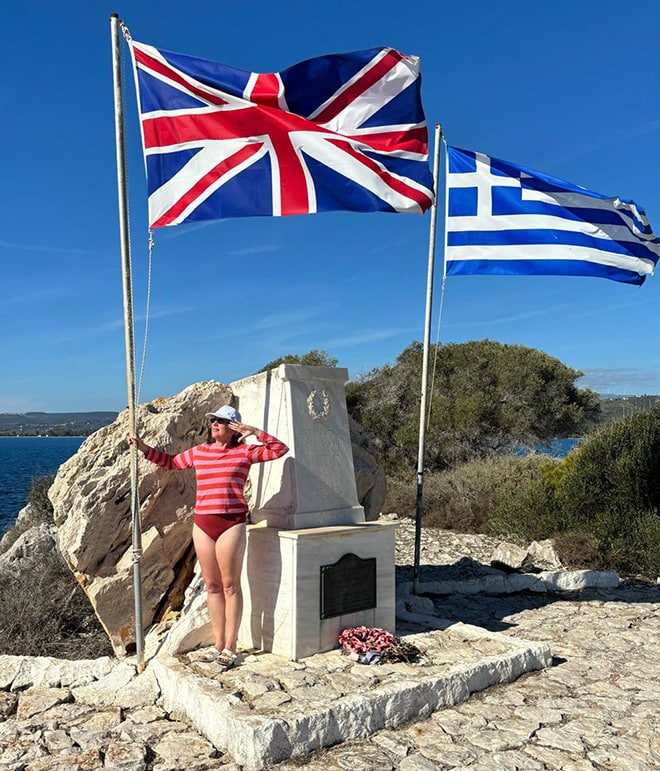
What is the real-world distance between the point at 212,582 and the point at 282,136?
3816 mm

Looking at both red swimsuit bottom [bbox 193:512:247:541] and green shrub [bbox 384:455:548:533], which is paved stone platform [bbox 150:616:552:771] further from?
green shrub [bbox 384:455:548:533]

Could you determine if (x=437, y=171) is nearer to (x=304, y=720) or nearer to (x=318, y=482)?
(x=318, y=482)

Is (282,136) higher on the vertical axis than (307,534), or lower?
higher

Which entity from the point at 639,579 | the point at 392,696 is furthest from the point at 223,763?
the point at 639,579

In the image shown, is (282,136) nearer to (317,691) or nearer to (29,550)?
(317,691)

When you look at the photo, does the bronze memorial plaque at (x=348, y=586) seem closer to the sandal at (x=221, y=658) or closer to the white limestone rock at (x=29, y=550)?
the sandal at (x=221, y=658)

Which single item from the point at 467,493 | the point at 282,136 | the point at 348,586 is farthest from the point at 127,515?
the point at 467,493

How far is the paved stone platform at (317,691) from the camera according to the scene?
4.18m

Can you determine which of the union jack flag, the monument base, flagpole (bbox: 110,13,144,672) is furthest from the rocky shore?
the union jack flag

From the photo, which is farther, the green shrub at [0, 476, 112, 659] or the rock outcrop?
the green shrub at [0, 476, 112, 659]

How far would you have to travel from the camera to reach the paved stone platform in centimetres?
418

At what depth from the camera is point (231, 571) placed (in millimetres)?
5367

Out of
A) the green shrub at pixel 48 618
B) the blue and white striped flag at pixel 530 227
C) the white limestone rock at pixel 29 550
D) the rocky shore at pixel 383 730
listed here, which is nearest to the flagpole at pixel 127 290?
the rocky shore at pixel 383 730

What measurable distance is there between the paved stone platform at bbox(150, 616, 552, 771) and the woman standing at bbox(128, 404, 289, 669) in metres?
0.36
